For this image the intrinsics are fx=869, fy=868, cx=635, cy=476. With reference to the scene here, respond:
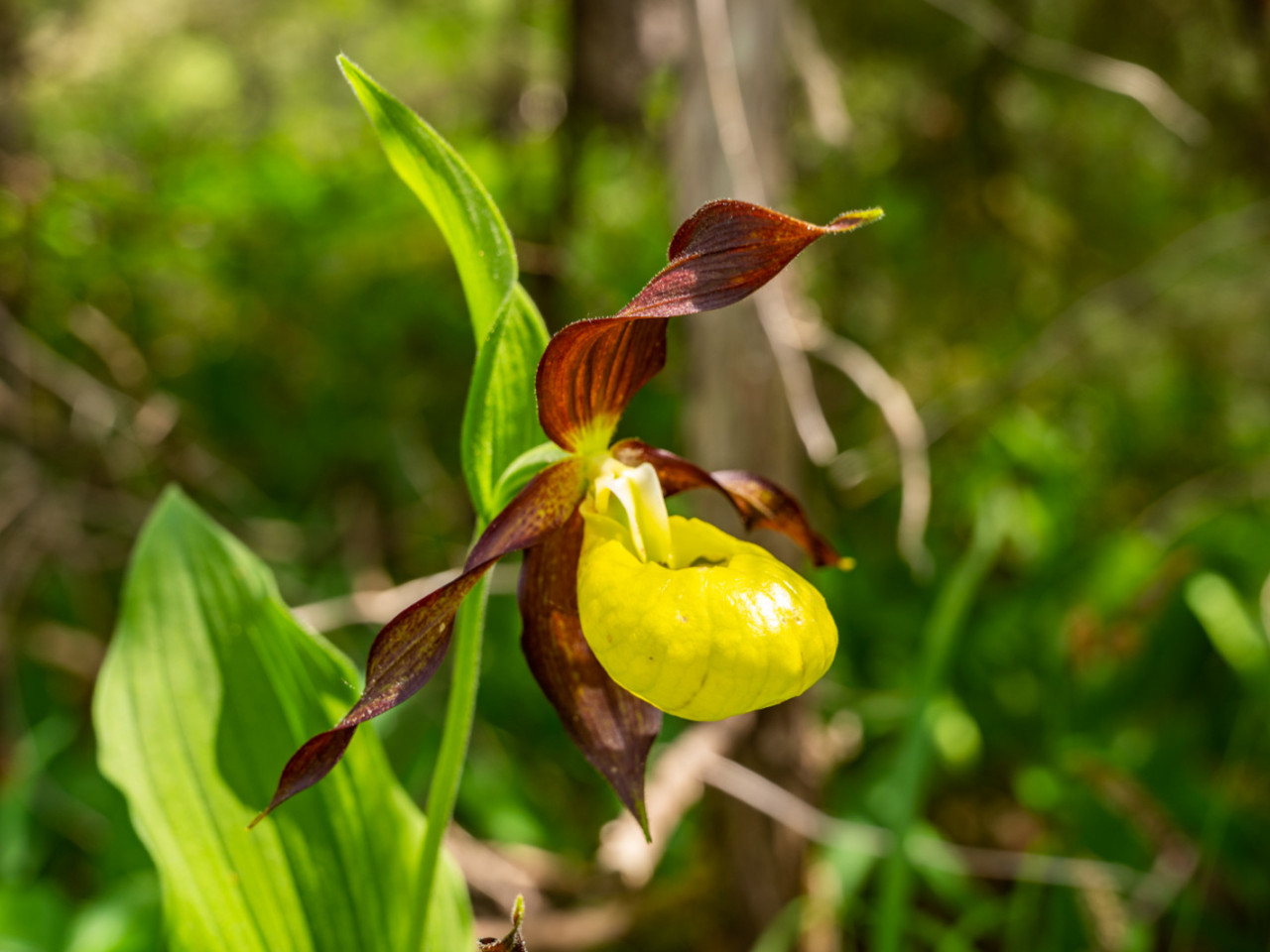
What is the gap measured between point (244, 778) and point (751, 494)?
0.62m

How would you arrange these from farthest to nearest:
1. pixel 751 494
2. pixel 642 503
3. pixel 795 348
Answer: pixel 795 348
pixel 751 494
pixel 642 503

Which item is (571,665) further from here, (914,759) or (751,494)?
(914,759)

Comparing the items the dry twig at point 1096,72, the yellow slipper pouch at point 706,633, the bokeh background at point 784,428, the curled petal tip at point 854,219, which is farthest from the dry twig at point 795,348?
the curled petal tip at point 854,219

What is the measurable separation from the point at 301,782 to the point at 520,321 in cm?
45

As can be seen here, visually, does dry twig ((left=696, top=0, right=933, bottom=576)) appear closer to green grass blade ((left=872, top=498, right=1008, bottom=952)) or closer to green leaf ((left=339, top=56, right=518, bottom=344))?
green grass blade ((left=872, top=498, right=1008, bottom=952))

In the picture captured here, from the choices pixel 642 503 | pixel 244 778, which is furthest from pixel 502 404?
pixel 244 778

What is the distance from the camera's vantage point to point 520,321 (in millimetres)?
844

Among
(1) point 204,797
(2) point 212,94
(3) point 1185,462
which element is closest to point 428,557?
(1) point 204,797

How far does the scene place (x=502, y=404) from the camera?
839 mm

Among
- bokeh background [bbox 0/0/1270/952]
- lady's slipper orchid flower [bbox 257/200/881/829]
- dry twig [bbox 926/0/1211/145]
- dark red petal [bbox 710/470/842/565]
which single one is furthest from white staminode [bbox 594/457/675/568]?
dry twig [bbox 926/0/1211/145]

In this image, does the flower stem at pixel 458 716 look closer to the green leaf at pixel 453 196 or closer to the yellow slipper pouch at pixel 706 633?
the yellow slipper pouch at pixel 706 633

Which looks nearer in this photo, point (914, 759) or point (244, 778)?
point (244, 778)

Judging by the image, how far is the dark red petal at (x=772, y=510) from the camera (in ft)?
3.27

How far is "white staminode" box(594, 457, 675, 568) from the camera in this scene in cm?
90
